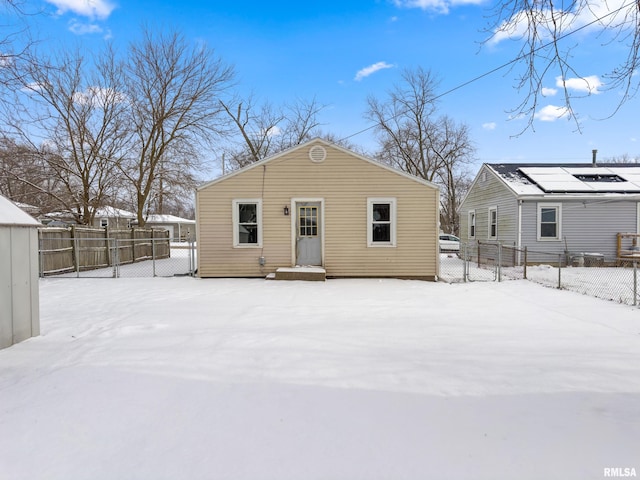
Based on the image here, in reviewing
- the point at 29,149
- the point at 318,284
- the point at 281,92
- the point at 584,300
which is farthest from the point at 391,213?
the point at 281,92

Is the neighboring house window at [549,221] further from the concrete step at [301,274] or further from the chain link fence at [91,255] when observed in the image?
the chain link fence at [91,255]

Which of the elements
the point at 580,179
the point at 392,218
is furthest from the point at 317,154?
the point at 580,179

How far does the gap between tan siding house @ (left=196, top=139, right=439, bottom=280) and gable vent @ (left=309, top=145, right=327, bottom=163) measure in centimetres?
3

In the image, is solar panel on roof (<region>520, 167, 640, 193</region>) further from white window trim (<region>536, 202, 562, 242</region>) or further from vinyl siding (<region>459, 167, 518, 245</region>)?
vinyl siding (<region>459, 167, 518, 245</region>)

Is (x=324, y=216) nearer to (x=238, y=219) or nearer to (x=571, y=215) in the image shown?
(x=238, y=219)

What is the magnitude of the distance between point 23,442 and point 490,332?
16.1 ft

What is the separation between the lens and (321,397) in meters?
2.95

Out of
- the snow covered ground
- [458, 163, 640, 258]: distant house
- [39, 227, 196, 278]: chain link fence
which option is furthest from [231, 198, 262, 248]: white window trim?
[458, 163, 640, 258]: distant house

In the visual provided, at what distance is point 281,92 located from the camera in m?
26.2

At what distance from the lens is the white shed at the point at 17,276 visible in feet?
13.7

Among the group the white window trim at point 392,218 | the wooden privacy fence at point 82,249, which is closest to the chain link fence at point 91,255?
the wooden privacy fence at point 82,249

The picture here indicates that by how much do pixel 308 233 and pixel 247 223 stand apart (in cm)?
182

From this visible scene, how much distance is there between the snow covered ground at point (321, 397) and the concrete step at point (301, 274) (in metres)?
4.35

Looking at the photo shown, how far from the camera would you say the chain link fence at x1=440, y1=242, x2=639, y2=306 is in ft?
29.5
